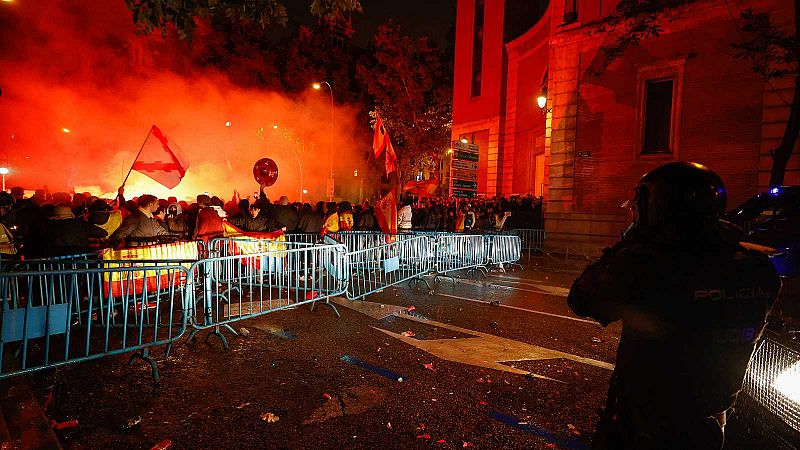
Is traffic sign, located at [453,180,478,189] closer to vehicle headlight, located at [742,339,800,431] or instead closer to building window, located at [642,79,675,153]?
building window, located at [642,79,675,153]

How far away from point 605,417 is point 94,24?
23.8m

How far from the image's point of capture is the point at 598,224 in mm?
15523

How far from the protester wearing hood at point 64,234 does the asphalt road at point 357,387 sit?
285 cm

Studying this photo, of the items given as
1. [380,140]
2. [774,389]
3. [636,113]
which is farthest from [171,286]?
[636,113]

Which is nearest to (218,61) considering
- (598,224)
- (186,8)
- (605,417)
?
(598,224)

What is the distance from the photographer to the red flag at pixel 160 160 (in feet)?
29.3

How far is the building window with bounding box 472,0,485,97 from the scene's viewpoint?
2880cm

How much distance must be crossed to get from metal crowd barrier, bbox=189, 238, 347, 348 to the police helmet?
4621mm

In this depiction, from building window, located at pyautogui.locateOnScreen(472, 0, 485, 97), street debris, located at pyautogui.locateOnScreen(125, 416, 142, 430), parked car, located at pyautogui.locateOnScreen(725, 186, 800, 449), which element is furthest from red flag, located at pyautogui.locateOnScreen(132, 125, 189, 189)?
building window, located at pyautogui.locateOnScreen(472, 0, 485, 97)

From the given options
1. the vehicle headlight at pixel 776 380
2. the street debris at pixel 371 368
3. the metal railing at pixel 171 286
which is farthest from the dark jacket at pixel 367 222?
the vehicle headlight at pixel 776 380

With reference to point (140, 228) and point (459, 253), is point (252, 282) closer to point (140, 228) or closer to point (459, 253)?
point (140, 228)

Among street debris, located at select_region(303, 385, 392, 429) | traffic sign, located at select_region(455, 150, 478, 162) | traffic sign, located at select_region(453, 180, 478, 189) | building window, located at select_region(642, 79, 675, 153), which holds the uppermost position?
building window, located at select_region(642, 79, 675, 153)

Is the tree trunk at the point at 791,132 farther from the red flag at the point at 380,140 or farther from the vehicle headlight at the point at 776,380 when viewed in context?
the vehicle headlight at the point at 776,380

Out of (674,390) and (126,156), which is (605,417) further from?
(126,156)
